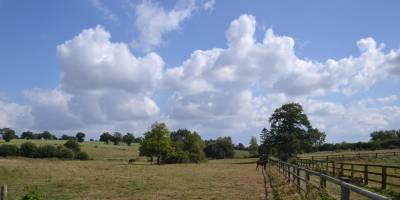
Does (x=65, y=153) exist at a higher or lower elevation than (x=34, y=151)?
lower

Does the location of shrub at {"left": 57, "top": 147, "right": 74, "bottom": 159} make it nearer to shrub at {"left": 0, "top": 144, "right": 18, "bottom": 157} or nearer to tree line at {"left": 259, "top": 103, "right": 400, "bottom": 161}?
shrub at {"left": 0, "top": 144, "right": 18, "bottom": 157}

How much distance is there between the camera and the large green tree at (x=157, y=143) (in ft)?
305

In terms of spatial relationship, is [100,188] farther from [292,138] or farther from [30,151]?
[30,151]

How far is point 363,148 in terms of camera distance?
350ft

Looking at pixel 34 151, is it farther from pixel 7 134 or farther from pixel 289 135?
pixel 7 134

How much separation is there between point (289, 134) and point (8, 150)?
57369mm

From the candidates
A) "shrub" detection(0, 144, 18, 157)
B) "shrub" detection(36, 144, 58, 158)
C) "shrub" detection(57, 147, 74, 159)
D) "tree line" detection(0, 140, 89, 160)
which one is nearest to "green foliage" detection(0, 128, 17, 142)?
"shrub" detection(0, 144, 18, 157)

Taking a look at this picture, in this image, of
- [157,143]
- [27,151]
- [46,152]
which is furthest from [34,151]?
[157,143]

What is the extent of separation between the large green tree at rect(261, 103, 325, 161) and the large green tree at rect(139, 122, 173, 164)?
64.4 ft

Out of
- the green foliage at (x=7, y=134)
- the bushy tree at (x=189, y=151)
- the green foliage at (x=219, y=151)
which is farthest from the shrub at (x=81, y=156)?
the green foliage at (x=7, y=134)

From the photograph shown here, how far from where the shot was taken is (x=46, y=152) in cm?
9888

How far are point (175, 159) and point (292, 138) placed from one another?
23619 mm

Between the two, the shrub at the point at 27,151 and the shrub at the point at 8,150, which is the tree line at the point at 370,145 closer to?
the shrub at the point at 27,151

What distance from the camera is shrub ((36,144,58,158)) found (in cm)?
9850
